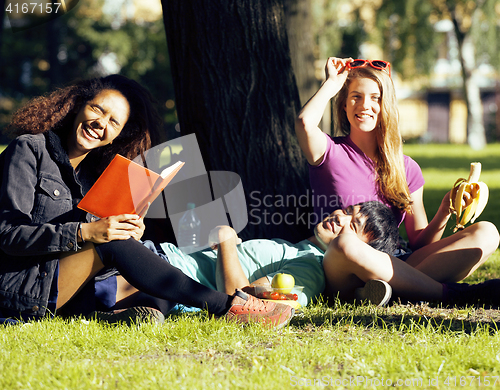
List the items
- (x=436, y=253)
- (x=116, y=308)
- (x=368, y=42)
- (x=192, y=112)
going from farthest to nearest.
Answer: (x=368, y=42)
(x=192, y=112)
(x=436, y=253)
(x=116, y=308)

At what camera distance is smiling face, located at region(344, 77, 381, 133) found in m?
3.58

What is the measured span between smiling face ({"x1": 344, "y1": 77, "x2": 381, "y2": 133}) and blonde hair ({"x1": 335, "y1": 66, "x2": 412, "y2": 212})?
3 cm

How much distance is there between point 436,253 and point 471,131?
21.5 m

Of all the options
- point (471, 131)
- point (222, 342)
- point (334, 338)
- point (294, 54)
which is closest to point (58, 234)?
point (222, 342)

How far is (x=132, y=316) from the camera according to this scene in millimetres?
2814

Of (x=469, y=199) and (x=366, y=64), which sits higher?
(x=366, y=64)

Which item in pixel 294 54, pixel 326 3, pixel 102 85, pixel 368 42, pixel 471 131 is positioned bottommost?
pixel 471 131

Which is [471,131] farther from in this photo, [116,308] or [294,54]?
[116,308]

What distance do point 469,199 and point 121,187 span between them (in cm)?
203

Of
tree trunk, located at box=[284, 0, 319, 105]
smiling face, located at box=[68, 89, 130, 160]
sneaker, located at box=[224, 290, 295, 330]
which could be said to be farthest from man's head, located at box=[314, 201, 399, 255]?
tree trunk, located at box=[284, 0, 319, 105]

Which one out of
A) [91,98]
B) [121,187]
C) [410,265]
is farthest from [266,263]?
[91,98]

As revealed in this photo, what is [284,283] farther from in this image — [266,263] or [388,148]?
[388,148]

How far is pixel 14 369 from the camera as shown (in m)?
2.19

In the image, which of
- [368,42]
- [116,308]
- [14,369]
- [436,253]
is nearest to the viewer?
[14,369]
